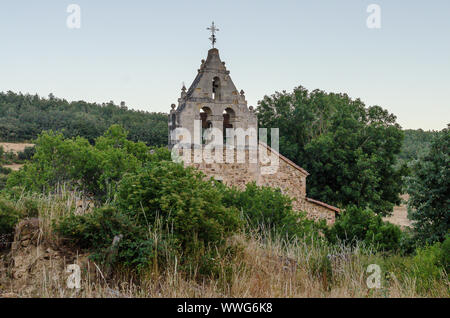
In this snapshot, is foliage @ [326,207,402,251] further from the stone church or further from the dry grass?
the dry grass

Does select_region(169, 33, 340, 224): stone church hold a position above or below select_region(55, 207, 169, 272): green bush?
above

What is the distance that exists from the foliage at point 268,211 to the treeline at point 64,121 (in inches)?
1071

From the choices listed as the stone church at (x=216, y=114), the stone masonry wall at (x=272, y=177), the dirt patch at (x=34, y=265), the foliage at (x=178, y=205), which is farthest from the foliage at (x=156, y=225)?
the stone church at (x=216, y=114)

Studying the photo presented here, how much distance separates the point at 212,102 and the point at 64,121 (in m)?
34.2

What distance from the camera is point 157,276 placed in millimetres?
4395

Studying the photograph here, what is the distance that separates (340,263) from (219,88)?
8.93 m

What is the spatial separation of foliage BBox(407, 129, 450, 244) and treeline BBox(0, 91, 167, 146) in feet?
91.3

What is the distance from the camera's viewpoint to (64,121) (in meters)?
41.4

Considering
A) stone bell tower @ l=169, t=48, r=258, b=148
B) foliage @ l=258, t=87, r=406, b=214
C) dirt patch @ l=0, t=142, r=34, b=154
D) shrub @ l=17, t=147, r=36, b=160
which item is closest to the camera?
stone bell tower @ l=169, t=48, r=258, b=148

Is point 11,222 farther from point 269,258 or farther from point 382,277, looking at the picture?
point 382,277

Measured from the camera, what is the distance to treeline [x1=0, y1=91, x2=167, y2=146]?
1537 inches

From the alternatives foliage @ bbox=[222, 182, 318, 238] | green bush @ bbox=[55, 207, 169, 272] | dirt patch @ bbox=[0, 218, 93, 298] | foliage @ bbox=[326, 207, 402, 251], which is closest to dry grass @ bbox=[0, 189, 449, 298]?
dirt patch @ bbox=[0, 218, 93, 298]

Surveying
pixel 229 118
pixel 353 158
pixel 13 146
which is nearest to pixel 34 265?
pixel 229 118
